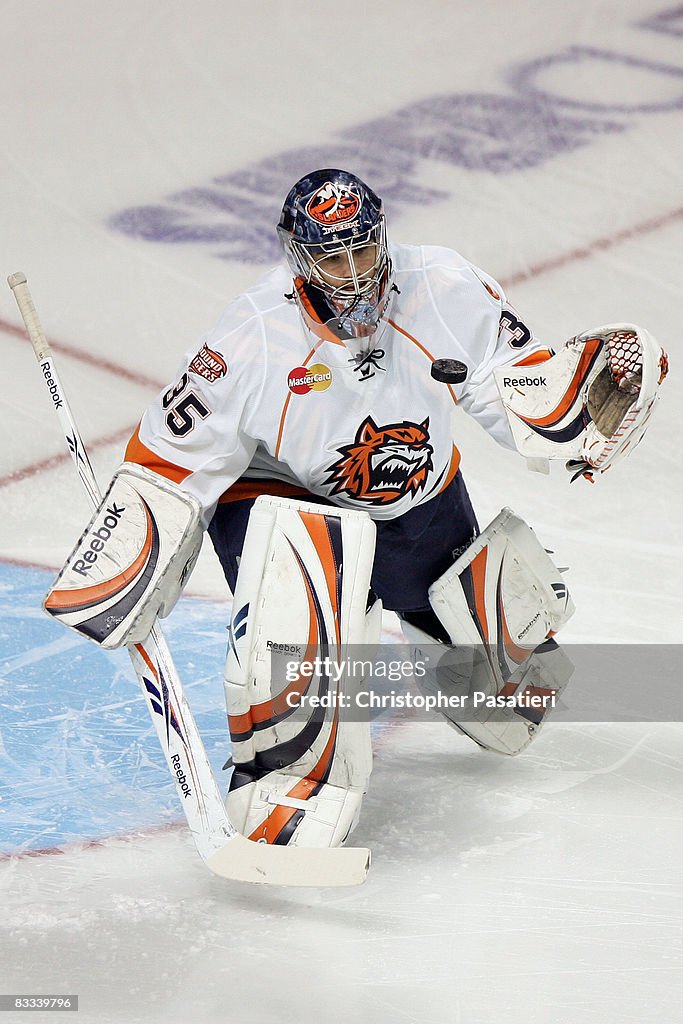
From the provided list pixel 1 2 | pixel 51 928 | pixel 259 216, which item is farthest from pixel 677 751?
pixel 1 2

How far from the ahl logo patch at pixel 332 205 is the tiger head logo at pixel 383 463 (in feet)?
1.17

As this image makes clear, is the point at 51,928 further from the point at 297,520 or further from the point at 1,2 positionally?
the point at 1,2

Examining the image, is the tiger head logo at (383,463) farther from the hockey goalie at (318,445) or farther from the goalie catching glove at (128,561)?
the goalie catching glove at (128,561)

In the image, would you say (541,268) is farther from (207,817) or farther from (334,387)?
(207,817)

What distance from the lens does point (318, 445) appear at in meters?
2.14

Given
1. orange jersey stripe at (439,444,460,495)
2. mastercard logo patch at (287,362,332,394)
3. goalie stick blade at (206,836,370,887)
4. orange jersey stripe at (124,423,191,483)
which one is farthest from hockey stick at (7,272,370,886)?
orange jersey stripe at (439,444,460,495)

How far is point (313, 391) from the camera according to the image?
2.11 meters

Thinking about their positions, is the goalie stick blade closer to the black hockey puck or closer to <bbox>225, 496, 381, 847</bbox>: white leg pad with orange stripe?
<bbox>225, 496, 381, 847</bbox>: white leg pad with orange stripe

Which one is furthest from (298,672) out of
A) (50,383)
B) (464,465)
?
(464,465)

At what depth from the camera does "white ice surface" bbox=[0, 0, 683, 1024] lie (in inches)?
67.9

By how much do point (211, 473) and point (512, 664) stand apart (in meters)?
0.74

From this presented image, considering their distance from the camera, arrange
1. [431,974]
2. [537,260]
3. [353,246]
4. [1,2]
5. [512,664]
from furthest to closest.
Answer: [1,2]
[537,260]
[512,664]
[353,246]
[431,974]

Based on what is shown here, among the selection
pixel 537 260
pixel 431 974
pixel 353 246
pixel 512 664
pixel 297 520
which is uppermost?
pixel 353 246

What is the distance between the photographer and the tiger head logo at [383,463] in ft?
7.08
